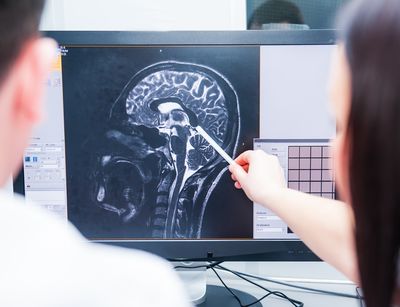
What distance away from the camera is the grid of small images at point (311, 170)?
0.78 meters

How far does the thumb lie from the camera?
2.46 feet

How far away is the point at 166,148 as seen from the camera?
2.56ft

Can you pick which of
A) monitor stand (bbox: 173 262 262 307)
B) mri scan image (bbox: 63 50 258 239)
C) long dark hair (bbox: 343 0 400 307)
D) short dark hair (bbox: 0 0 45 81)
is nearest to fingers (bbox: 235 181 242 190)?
mri scan image (bbox: 63 50 258 239)

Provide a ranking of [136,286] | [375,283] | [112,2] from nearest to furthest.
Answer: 1. [136,286]
2. [375,283]
3. [112,2]

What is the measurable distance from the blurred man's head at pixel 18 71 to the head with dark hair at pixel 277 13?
2.90ft

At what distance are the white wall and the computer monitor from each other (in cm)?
39

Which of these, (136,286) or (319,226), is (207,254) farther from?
(136,286)

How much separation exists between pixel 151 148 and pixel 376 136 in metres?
0.42

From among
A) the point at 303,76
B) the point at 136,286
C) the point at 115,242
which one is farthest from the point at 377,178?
the point at 115,242

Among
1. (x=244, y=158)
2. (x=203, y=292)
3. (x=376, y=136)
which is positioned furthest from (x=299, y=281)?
(x=376, y=136)

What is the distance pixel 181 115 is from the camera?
0.77 metres

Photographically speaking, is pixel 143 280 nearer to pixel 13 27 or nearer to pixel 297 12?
pixel 13 27

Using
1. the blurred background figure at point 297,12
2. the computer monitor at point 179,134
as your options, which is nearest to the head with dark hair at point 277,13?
the blurred background figure at point 297,12

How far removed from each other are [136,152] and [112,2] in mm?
488
